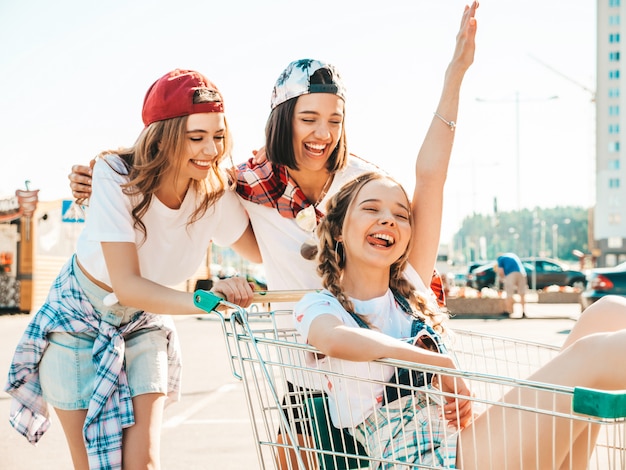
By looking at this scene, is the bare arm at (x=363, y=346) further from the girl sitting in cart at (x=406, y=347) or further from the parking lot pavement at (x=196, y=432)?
the parking lot pavement at (x=196, y=432)

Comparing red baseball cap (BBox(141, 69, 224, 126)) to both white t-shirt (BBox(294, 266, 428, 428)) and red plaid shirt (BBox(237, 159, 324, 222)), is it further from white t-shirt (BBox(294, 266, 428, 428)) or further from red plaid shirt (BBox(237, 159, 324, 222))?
white t-shirt (BBox(294, 266, 428, 428))

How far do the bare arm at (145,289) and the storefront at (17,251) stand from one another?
18.4m

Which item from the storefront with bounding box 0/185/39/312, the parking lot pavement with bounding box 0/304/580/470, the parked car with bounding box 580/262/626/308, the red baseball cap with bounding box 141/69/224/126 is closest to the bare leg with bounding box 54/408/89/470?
the red baseball cap with bounding box 141/69/224/126

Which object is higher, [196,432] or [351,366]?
[351,366]

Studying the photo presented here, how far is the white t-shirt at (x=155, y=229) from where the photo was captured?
9.16 ft

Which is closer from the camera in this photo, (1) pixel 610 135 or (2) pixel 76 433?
(2) pixel 76 433

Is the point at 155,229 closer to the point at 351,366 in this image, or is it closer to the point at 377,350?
the point at 351,366

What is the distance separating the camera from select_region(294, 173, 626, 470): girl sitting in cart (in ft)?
6.92

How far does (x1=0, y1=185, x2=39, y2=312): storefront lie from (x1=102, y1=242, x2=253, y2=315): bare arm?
1839 cm

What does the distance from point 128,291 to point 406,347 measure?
40.9 inches

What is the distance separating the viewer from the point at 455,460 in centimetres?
222

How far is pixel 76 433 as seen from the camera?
2.80 m

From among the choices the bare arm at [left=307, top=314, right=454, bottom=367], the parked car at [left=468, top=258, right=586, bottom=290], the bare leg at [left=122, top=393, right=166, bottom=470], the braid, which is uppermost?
the braid

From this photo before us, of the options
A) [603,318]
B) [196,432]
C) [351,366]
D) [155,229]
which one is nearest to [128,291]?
A: [155,229]
